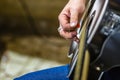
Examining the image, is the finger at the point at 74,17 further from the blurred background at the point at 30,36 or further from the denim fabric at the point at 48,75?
the blurred background at the point at 30,36

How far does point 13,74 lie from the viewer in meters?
2.02

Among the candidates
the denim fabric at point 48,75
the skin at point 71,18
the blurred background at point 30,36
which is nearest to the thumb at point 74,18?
the skin at point 71,18

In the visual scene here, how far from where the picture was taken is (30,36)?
2441 millimetres

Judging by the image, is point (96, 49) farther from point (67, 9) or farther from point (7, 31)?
point (7, 31)

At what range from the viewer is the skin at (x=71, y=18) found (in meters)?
0.76

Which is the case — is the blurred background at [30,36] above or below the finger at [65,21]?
below

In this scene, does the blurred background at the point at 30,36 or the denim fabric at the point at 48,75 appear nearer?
the denim fabric at the point at 48,75

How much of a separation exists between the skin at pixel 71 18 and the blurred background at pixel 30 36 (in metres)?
1.27

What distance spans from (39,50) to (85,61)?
1658 mm

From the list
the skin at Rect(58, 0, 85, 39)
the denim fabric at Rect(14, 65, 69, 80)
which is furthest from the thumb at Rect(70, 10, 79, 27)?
the denim fabric at Rect(14, 65, 69, 80)

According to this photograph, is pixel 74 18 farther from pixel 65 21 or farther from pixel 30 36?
pixel 30 36

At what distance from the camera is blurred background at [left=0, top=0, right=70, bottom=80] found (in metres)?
2.13

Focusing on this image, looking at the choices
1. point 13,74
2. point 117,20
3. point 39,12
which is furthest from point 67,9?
point 39,12

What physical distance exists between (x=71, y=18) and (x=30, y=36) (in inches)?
66.9
